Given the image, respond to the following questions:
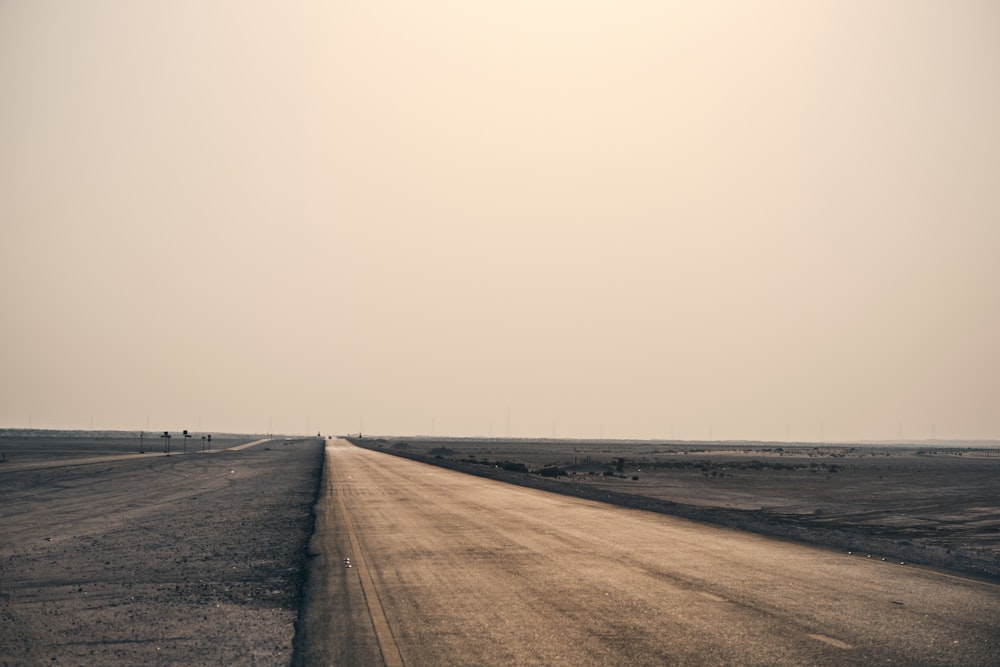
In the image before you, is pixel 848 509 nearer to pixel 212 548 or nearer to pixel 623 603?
pixel 212 548

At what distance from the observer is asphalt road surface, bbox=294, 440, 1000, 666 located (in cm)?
854

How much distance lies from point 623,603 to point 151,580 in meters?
7.87

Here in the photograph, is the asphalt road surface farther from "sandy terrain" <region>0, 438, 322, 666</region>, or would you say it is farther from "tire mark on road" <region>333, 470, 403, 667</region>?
"sandy terrain" <region>0, 438, 322, 666</region>

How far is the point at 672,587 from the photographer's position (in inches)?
492

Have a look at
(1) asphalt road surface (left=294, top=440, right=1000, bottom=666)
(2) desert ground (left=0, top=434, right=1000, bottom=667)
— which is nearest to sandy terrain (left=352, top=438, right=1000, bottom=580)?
(2) desert ground (left=0, top=434, right=1000, bottom=667)

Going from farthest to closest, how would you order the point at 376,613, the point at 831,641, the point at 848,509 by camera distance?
the point at 848,509, the point at 376,613, the point at 831,641

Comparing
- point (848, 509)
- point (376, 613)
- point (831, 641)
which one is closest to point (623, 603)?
point (831, 641)

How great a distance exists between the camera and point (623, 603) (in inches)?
442

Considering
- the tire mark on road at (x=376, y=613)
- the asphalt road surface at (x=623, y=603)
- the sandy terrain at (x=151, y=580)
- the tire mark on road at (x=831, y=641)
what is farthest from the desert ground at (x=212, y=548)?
the tire mark on road at (x=831, y=641)

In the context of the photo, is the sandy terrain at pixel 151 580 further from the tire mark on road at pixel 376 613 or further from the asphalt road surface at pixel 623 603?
the tire mark on road at pixel 376 613

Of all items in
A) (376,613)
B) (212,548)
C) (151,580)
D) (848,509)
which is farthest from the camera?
(848,509)

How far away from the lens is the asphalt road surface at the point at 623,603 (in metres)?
8.54

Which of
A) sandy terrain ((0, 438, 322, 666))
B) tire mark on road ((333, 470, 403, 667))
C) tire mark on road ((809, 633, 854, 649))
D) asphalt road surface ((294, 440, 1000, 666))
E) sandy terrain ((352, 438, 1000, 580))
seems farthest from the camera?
sandy terrain ((352, 438, 1000, 580))

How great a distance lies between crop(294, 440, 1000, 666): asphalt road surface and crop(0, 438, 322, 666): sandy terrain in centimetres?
65
